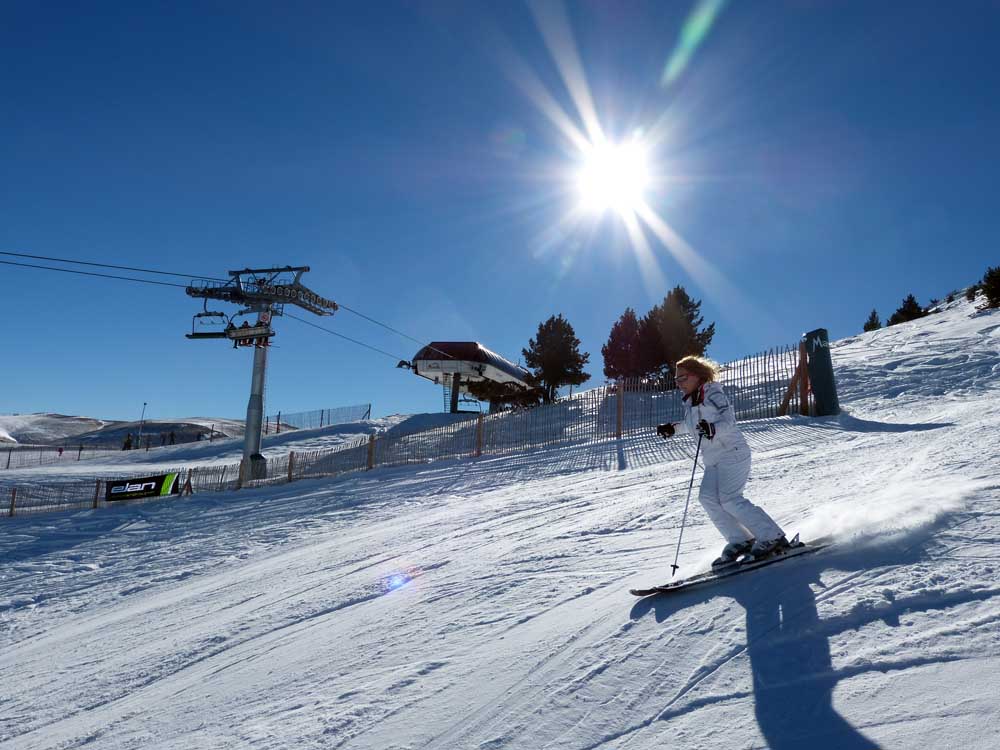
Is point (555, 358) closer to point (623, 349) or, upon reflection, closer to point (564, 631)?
point (623, 349)

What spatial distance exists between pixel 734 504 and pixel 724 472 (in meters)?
0.23

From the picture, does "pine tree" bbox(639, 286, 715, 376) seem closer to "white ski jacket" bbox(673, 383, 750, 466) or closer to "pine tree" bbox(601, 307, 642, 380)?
"pine tree" bbox(601, 307, 642, 380)

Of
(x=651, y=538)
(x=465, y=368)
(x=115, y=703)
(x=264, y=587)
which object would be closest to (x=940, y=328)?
(x=465, y=368)

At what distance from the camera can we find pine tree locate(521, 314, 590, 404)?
4456 cm

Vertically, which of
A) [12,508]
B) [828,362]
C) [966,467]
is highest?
[828,362]

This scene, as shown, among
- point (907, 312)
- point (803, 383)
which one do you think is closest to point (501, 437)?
point (803, 383)

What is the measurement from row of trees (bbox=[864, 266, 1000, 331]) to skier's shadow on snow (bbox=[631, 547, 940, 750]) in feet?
121

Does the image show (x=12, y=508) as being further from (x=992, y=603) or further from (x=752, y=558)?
(x=992, y=603)

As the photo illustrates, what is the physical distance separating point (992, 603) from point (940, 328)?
109 ft

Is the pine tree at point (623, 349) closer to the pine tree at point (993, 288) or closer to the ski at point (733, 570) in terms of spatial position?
the pine tree at point (993, 288)

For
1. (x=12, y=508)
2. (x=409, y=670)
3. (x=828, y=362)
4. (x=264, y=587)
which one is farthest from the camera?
(x=12, y=508)

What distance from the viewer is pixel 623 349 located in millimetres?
42531

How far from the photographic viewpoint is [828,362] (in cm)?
1462

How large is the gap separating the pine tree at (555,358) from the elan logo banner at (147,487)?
2731 centimetres
